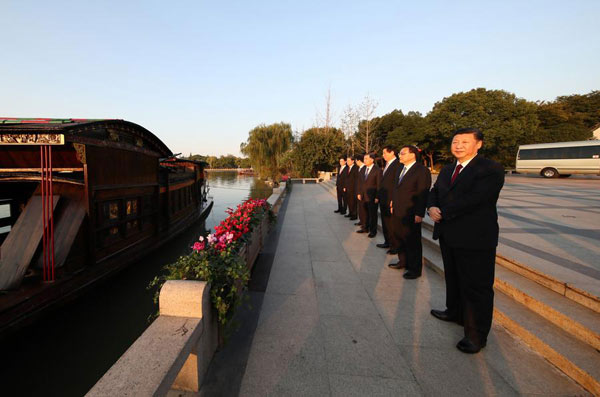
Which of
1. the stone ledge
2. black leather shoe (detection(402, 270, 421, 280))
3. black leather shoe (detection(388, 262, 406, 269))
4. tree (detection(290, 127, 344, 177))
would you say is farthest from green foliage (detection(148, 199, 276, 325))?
tree (detection(290, 127, 344, 177))

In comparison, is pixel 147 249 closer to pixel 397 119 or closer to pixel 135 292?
pixel 135 292

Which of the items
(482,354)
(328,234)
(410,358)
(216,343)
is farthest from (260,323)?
(328,234)

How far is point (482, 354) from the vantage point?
94.7 inches

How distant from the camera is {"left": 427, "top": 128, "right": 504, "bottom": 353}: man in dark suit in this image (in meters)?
2.32

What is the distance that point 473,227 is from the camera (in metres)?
2.37

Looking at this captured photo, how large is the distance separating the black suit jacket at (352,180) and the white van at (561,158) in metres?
20.6

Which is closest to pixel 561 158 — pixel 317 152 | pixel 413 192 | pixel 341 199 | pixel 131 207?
pixel 317 152

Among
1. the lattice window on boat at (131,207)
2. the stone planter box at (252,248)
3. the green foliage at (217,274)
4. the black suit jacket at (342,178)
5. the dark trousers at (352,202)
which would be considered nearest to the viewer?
the green foliage at (217,274)

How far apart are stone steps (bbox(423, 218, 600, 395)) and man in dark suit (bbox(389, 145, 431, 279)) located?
42.7 inches

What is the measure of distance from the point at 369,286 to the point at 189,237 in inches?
391

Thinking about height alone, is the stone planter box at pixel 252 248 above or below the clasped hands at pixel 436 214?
below

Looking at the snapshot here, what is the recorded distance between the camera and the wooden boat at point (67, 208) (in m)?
4.05

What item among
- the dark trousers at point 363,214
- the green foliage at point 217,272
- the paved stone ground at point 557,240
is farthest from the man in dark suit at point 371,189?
the green foliage at point 217,272

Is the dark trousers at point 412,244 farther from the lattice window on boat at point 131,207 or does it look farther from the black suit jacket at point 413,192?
the lattice window on boat at point 131,207
